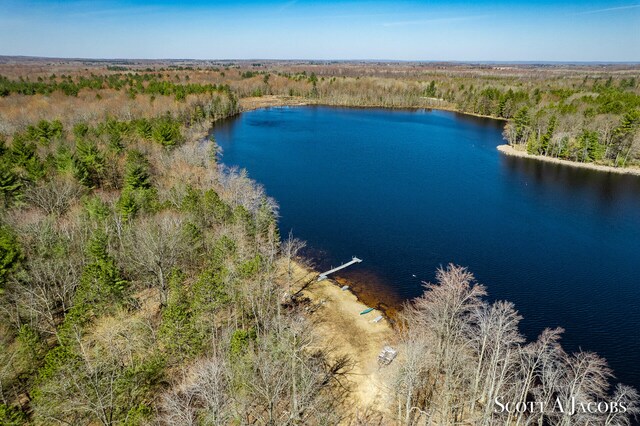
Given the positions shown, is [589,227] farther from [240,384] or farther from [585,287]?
[240,384]

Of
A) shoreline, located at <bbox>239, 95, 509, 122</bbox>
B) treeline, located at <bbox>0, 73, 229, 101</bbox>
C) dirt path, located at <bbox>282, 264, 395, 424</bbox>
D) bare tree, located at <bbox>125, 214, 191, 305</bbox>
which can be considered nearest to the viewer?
dirt path, located at <bbox>282, 264, 395, 424</bbox>

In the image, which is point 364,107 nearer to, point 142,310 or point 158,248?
point 158,248

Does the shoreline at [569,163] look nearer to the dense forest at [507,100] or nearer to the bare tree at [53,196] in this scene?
the dense forest at [507,100]

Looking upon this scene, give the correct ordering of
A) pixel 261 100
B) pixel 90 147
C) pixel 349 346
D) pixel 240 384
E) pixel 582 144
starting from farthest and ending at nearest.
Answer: pixel 261 100 → pixel 582 144 → pixel 90 147 → pixel 349 346 → pixel 240 384

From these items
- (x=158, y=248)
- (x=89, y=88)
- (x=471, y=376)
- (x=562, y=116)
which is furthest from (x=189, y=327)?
(x=89, y=88)

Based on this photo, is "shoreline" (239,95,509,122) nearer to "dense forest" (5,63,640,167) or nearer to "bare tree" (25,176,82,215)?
"dense forest" (5,63,640,167)

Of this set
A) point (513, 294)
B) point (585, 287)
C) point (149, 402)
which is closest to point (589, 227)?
point (585, 287)

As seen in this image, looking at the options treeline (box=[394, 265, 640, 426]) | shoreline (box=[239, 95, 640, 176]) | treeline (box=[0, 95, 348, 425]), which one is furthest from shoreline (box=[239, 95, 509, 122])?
treeline (box=[394, 265, 640, 426])
